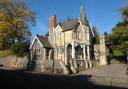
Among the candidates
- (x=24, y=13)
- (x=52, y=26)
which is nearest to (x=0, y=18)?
(x=24, y=13)

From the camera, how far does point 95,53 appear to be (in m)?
67.1

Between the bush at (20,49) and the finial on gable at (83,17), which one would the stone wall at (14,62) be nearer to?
the bush at (20,49)

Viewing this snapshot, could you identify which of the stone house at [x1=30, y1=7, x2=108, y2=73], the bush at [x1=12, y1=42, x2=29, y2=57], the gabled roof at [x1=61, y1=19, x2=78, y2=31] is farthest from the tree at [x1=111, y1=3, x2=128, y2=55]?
the bush at [x1=12, y1=42, x2=29, y2=57]

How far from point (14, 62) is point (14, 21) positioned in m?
14.0

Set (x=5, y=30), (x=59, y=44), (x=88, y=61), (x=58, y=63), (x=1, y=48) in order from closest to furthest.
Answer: (x=58, y=63) < (x=88, y=61) < (x=59, y=44) < (x=5, y=30) < (x=1, y=48)

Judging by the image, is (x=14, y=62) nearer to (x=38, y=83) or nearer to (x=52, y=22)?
(x=52, y=22)

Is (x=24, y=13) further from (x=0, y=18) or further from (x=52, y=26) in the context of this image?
(x=52, y=26)

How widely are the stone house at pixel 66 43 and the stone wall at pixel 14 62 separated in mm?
2458

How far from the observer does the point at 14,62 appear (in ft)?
216

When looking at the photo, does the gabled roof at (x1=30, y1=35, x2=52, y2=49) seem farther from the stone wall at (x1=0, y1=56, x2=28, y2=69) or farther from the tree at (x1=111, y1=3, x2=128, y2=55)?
the tree at (x1=111, y1=3, x2=128, y2=55)

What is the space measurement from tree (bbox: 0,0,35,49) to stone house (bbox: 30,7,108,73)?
9493mm

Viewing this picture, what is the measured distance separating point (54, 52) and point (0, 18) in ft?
54.9

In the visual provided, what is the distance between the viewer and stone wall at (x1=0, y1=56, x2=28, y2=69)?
208 ft

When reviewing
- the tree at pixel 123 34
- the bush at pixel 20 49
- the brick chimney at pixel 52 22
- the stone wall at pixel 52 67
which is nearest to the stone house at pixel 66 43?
the brick chimney at pixel 52 22
